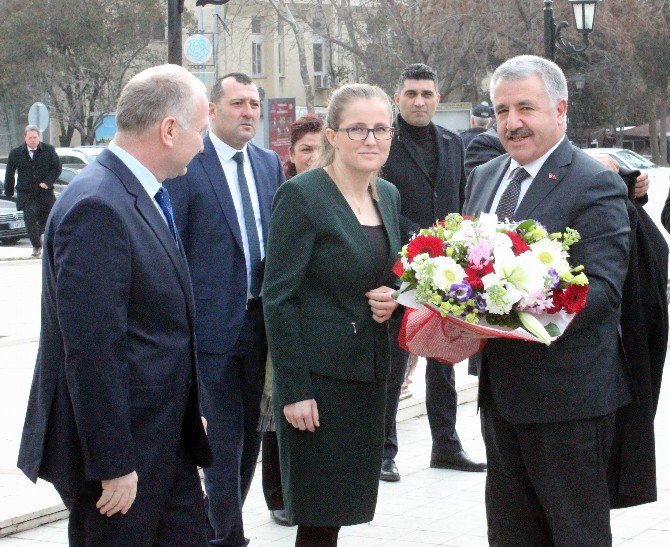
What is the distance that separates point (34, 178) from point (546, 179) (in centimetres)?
1727

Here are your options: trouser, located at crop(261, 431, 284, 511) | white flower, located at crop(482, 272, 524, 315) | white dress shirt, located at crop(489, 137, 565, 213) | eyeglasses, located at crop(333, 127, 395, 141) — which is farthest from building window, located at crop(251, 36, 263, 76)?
white flower, located at crop(482, 272, 524, 315)

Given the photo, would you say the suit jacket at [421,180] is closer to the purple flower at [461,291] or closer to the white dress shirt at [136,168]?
the purple flower at [461,291]

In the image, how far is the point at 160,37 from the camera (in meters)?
52.0

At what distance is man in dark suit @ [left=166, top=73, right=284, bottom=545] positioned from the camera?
511cm

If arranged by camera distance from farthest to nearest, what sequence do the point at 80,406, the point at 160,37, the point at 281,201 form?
the point at 160,37
the point at 281,201
the point at 80,406

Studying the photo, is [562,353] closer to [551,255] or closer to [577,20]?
[551,255]

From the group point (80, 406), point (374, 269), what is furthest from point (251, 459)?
A: point (80, 406)

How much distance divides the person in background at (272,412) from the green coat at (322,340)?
0.82 metres

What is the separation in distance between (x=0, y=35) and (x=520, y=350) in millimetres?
46737

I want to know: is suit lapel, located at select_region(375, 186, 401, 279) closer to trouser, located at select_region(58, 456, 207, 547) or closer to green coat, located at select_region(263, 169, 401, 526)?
green coat, located at select_region(263, 169, 401, 526)

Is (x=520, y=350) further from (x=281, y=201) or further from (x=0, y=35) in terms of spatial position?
(x=0, y=35)

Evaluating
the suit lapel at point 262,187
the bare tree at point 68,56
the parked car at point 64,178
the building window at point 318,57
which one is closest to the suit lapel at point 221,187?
the suit lapel at point 262,187

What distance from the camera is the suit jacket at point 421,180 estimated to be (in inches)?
269

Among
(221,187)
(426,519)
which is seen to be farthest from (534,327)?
(426,519)
